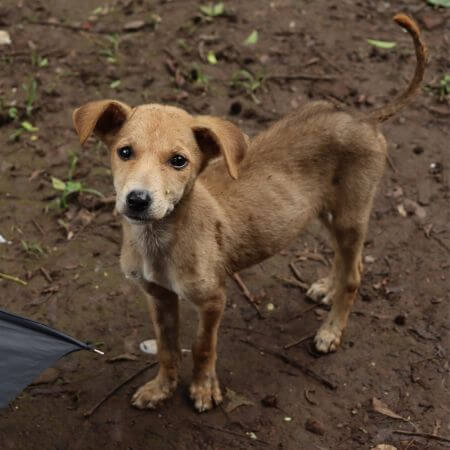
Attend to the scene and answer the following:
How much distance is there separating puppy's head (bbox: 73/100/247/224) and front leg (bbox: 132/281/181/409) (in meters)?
0.87

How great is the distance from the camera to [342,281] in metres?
5.11

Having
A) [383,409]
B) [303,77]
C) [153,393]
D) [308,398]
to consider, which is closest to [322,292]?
[308,398]

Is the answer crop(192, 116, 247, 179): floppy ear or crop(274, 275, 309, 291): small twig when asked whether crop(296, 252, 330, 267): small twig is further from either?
crop(192, 116, 247, 179): floppy ear

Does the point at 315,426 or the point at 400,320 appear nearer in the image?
the point at 315,426

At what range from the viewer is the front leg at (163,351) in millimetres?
4535

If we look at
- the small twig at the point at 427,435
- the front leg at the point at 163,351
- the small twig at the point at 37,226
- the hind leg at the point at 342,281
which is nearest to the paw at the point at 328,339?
the hind leg at the point at 342,281

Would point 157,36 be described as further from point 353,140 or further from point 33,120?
point 353,140

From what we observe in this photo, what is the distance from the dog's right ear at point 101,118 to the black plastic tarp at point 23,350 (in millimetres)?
979

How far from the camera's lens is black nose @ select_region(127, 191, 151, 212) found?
3488mm

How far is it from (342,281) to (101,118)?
2.12m

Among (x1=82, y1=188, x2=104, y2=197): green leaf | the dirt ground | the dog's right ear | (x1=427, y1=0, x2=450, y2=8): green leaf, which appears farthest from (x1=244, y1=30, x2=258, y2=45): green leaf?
the dog's right ear

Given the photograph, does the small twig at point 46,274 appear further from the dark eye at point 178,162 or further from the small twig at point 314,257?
the dark eye at point 178,162

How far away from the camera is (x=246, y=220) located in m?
4.54

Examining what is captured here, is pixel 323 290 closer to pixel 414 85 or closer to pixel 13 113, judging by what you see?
pixel 414 85
